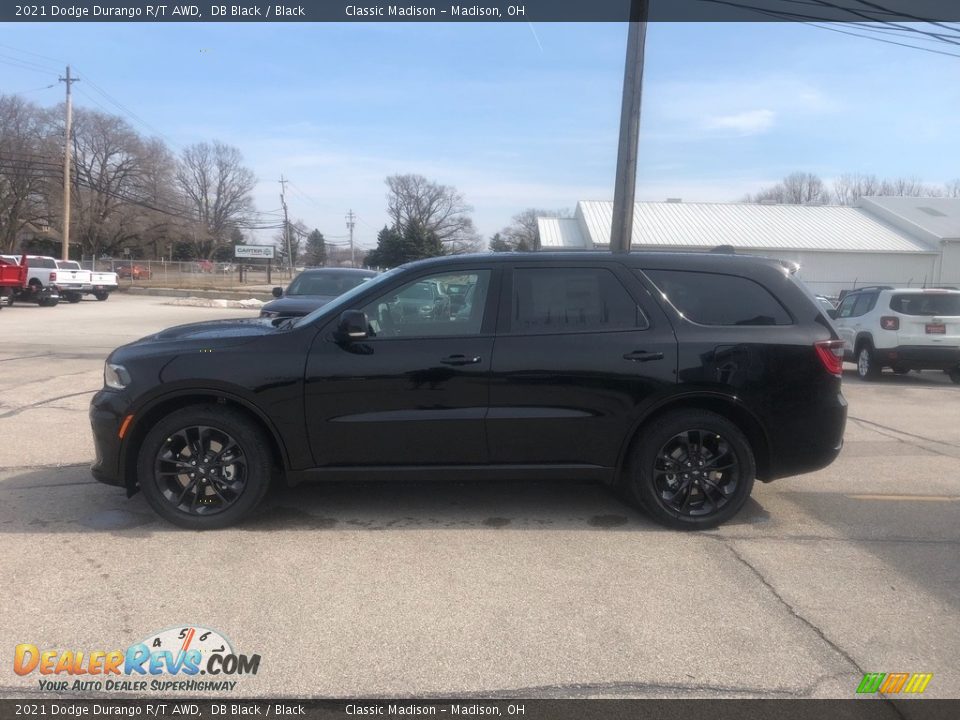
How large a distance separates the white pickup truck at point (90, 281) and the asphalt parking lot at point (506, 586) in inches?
1115

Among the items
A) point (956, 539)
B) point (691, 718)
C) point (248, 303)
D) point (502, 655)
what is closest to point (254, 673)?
point (502, 655)

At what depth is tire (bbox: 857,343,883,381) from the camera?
13039mm

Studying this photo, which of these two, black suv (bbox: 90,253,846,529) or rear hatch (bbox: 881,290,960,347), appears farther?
rear hatch (bbox: 881,290,960,347)

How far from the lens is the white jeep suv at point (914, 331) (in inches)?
492

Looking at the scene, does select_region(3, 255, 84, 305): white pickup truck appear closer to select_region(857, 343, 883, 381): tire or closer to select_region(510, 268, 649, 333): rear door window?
select_region(857, 343, 883, 381): tire

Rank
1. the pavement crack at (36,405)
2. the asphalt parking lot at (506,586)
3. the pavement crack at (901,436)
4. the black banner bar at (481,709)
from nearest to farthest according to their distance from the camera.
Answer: the black banner bar at (481,709) < the asphalt parking lot at (506,586) < the pavement crack at (901,436) < the pavement crack at (36,405)

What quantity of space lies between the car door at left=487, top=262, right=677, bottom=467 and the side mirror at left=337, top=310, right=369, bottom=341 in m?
0.87

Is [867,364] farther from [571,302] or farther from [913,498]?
[571,302]

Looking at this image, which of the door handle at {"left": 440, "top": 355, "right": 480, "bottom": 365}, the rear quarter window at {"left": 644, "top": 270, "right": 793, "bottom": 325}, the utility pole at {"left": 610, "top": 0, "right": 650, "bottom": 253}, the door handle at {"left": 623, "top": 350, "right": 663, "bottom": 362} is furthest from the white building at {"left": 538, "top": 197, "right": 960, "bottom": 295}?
the door handle at {"left": 440, "top": 355, "right": 480, "bottom": 365}

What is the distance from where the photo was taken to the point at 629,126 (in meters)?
11.0

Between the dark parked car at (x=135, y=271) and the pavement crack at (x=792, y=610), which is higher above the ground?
the dark parked car at (x=135, y=271)

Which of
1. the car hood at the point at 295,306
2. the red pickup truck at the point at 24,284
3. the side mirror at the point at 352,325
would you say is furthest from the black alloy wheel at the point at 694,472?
the red pickup truck at the point at 24,284

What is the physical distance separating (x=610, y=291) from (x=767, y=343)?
1099 millimetres

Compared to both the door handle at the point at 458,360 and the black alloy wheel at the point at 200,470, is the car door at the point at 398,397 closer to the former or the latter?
the door handle at the point at 458,360
